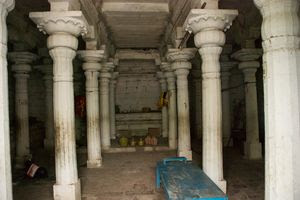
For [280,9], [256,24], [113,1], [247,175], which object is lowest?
[247,175]

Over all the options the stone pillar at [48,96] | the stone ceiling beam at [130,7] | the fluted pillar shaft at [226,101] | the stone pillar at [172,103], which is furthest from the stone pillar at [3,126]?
the fluted pillar shaft at [226,101]

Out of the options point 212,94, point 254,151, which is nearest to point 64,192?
point 212,94

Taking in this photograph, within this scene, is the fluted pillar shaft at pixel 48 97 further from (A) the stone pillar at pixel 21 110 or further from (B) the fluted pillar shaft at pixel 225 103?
(B) the fluted pillar shaft at pixel 225 103

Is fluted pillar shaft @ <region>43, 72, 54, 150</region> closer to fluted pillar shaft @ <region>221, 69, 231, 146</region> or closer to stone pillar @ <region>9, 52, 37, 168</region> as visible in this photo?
stone pillar @ <region>9, 52, 37, 168</region>

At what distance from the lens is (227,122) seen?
9906mm

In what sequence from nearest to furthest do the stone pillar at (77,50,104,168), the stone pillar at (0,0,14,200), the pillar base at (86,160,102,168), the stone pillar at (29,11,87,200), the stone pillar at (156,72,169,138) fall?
the stone pillar at (0,0,14,200)
the stone pillar at (29,11,87,200)
the stone pillar at (77,50,104,168)
the pillar base at (86,160,102,168)
the stone pillar at (156,72,169,138)

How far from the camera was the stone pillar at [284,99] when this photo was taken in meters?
2.54

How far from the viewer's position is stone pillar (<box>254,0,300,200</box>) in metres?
2.54

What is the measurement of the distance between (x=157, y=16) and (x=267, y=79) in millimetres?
5092

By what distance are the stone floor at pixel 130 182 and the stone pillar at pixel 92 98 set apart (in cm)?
47

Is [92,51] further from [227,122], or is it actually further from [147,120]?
[147,120]

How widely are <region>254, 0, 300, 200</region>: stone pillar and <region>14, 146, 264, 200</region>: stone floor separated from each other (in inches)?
97.9

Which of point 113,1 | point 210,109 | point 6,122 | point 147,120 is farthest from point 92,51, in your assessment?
point 147,120

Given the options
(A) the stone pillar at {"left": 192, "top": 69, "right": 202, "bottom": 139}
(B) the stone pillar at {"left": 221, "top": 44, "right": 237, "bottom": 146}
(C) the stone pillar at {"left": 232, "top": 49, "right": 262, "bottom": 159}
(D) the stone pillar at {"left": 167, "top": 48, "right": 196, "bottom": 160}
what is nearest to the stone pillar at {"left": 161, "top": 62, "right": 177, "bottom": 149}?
(D) the stone pillar at {"left": 167, "top": 48, "right": 196, "bottom": 160}
